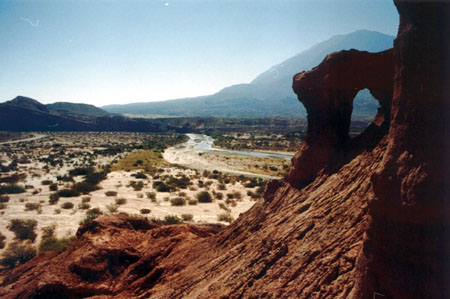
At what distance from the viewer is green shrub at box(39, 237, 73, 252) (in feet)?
41.3

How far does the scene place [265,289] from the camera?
5125 millimetres

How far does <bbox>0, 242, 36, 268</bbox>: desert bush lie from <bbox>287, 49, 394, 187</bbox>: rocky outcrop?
12.6m

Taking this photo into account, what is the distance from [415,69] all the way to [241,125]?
14233 centimetres

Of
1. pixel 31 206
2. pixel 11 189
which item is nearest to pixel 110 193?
pixel 31 206

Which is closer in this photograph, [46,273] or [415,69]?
[415,69]

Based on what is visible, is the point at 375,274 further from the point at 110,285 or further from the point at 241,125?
the point at 241,125

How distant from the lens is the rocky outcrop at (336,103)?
21.7ft

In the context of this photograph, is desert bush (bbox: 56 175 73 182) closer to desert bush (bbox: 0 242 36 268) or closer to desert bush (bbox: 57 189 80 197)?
desert bush (bbox: 57 189 80 197)

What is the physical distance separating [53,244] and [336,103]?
14.5m

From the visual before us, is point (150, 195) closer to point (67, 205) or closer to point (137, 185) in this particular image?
point (137, 185)

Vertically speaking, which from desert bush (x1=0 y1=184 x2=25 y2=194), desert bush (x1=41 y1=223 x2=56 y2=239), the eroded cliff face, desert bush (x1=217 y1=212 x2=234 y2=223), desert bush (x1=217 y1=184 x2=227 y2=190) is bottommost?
desert bush (x1=217 y1=184 x2=227 y2=190)

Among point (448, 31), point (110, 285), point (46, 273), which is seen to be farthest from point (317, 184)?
point (46, 273)

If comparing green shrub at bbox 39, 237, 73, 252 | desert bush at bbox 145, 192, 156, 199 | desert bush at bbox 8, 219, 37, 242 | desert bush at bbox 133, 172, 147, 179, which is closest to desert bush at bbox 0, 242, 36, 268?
green shrub at bbox 39, 237, 73, 252

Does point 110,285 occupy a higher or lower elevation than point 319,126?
lower
